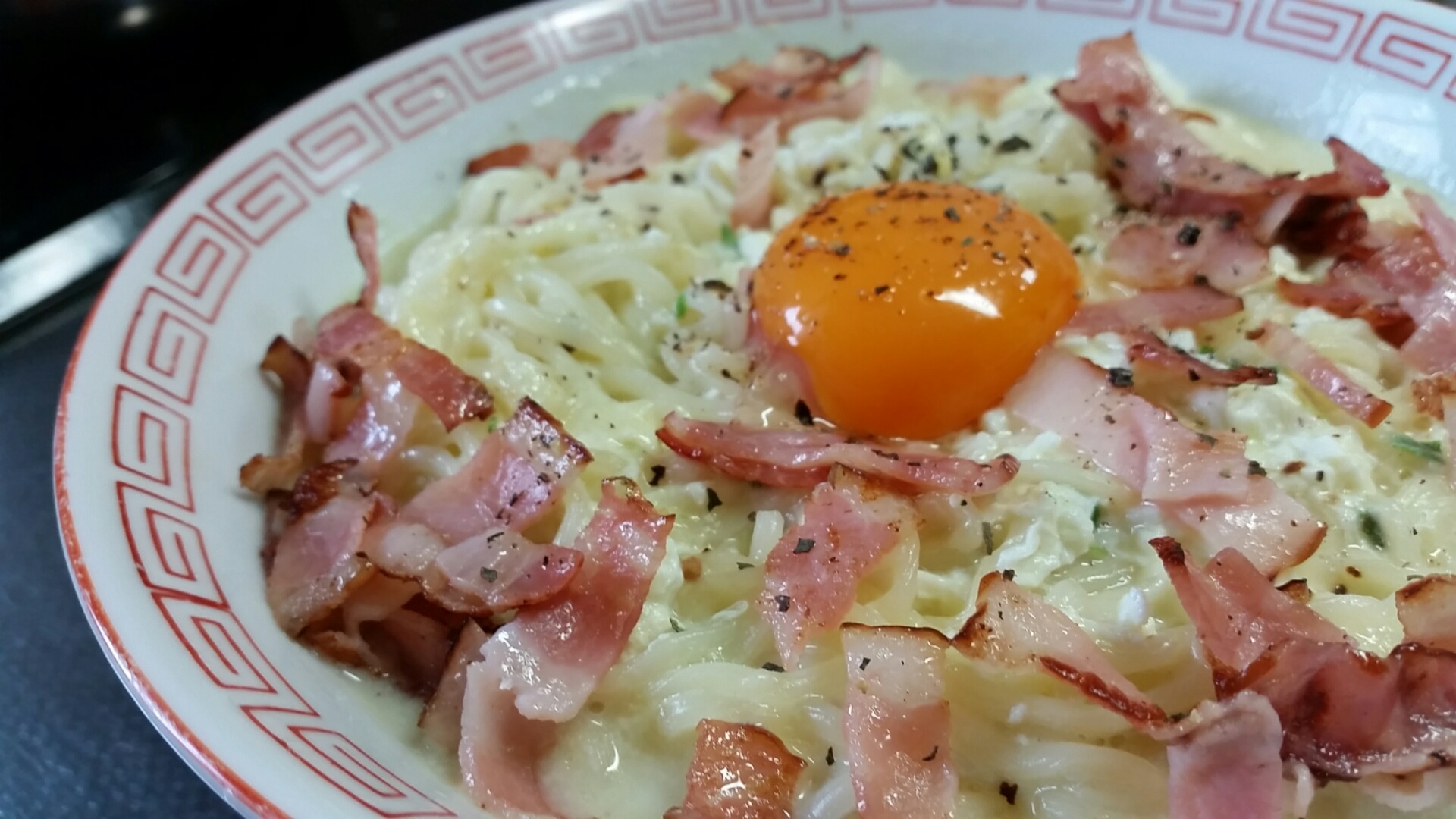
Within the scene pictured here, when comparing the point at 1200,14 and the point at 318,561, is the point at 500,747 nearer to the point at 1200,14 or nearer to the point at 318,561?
the point at 318,561

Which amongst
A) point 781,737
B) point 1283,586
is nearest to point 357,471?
point 781,737

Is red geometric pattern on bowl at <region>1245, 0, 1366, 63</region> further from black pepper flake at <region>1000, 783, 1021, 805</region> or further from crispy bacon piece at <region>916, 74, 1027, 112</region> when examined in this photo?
black pepper flake at <region>1000, 783, 1021, 805</region>

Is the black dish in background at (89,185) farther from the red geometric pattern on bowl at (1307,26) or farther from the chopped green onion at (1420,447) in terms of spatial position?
the red geometric pattern on bowl at (1307,26)

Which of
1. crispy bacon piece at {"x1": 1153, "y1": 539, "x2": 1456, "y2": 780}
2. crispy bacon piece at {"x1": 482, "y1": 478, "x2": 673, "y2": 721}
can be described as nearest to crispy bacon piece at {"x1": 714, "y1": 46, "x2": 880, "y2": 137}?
crispy bacon piece at {"x1": 482, "y1": 478, "x2": 673, "y2": 721}

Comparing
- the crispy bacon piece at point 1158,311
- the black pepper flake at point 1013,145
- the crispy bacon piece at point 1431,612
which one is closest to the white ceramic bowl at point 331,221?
the black pepper flake at point 1013,145

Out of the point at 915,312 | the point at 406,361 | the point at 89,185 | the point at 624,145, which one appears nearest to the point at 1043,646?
the point at 915,312

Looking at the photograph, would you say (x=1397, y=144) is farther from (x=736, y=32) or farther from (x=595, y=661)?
(x=595, y=661)
